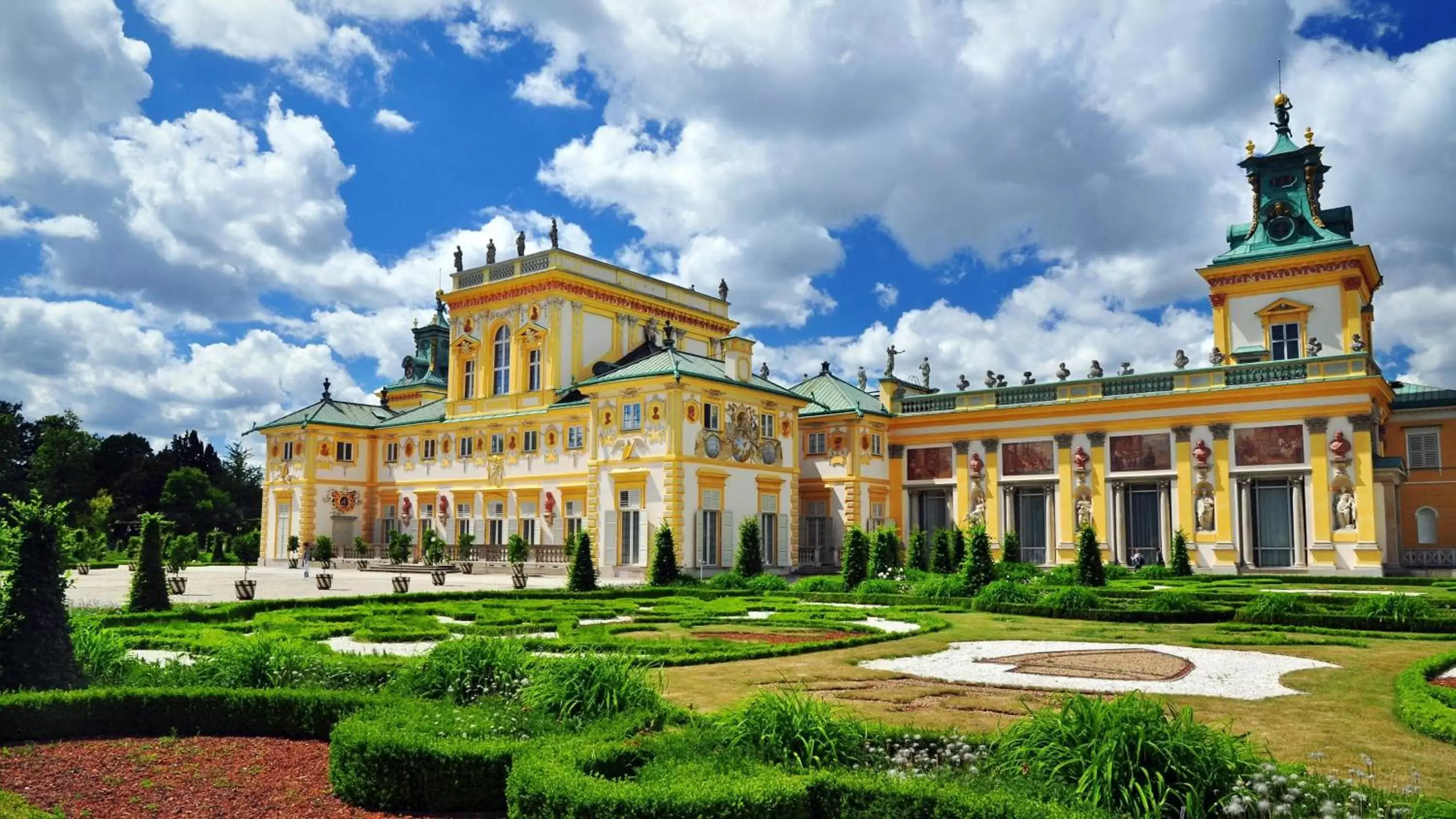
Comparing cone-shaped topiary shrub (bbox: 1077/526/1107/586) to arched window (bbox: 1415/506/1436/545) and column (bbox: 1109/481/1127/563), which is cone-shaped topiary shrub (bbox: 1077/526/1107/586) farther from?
arched window (bbox: 1415/506/1436/545)

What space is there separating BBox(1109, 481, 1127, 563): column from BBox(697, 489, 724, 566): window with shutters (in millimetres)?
16266

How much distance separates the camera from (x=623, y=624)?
2075 cm

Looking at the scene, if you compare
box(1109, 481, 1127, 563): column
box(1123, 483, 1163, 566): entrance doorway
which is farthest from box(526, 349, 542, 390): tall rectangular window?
box(1123, 483, 1163, 566): entrance doorway

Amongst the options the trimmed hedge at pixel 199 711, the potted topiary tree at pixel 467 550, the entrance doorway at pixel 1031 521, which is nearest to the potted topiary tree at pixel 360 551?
the potted topiary tree at pixel 467 550

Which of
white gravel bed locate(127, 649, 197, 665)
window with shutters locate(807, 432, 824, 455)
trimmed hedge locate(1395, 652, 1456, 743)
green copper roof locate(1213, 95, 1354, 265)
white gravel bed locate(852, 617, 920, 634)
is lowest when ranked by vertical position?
white gravel bed locate(852, 617, 920, 634)

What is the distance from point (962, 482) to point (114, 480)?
66.8 meters

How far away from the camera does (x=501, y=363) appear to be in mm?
52844

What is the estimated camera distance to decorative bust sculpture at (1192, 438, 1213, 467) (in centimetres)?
4222

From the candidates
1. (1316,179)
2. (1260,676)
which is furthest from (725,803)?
(1316,179)

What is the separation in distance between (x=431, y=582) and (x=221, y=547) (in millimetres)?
35859

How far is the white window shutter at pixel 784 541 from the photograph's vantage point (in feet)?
150

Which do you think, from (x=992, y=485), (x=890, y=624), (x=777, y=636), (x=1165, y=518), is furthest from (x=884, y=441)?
(x=777, y=636)

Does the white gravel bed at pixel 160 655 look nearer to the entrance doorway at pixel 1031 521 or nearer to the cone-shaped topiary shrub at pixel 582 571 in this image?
the cone-shaped topiary shrub at pixel 582 571

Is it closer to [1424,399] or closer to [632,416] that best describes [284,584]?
[632,416]
